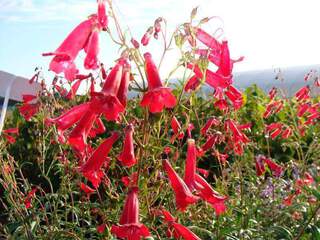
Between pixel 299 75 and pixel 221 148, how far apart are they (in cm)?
951

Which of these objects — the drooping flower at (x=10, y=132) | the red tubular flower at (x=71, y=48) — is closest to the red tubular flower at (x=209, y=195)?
the red tubular flower at (x=71, y=48)

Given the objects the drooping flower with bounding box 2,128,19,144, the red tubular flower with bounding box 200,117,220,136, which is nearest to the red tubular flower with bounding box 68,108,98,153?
the red tubular flower with bounding box 200,117,220,136

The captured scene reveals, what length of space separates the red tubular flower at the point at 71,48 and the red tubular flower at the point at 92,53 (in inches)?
1.2

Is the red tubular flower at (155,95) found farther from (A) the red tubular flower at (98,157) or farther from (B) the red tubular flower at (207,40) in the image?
(B) the red tubular flower at (207,40)

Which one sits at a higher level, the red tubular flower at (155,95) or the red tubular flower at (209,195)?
the red tubular flower at (155,95)

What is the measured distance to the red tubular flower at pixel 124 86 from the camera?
1.81 metres

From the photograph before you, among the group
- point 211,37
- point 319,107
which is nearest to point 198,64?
point 211,37

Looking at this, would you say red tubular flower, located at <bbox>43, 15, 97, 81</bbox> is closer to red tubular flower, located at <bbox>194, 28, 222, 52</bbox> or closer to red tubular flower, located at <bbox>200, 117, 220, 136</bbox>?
red tubular flower, located at <bbox>194, 28, 222, 52</bbox>

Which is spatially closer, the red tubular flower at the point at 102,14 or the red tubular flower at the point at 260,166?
the red tubular flower at the point at 102,14

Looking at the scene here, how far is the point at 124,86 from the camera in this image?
183 centimetres

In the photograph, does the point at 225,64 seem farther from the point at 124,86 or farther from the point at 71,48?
the point at 71,48

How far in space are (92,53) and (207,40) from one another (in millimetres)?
509

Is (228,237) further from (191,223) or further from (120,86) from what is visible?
(120,86)

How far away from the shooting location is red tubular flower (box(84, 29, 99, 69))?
1.93 m
